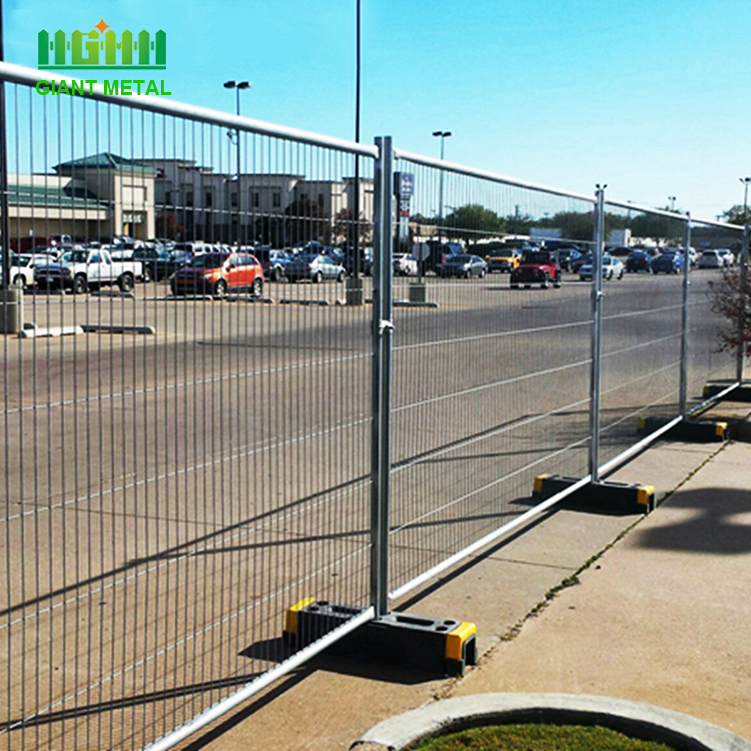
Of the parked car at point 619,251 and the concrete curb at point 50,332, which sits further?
the parked car at point 619,251

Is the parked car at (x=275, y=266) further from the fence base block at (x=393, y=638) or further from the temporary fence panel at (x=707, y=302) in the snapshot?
the temporary fence panel at (x=707, y=302)

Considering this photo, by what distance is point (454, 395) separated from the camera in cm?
595

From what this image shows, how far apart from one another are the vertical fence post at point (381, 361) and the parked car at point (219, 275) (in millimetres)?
882

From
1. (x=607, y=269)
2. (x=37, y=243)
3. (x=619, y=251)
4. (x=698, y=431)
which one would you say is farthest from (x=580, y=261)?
(x=37, y=243)

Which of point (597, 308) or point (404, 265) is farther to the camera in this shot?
point (597, 308)

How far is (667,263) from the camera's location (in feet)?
A: 33.7

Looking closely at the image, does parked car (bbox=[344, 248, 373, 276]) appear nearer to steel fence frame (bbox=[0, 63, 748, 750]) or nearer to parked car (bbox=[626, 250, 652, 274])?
steel fence frame (bbox=[0, 63, 748, 750])

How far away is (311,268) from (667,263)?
6.71m

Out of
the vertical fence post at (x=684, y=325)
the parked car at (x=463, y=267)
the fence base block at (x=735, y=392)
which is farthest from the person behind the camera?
the fence base block at (x=735, y=392)

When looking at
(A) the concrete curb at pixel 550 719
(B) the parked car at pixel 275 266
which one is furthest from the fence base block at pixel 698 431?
(B) the parked car at pixel 275 266

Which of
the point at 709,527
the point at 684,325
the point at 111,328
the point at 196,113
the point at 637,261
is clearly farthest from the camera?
the point at 684,325

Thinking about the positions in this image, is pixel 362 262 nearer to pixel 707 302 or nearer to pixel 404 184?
pixel 404 184

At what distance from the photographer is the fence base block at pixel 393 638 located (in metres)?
4.86

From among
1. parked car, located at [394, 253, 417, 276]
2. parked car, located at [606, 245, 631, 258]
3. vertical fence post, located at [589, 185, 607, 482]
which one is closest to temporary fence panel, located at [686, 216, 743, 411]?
parked car, located at [606, 245, 631, 258]
